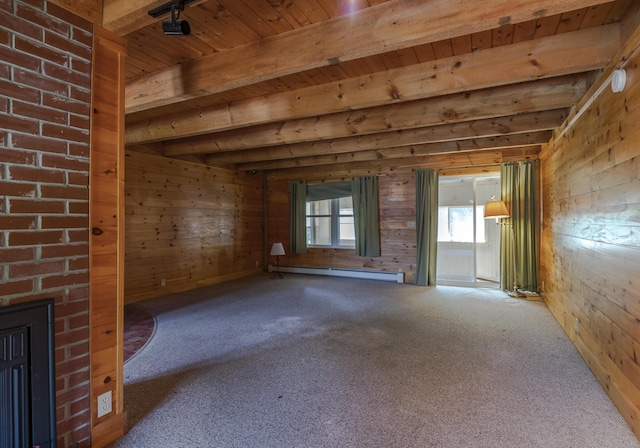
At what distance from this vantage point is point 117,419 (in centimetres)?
173

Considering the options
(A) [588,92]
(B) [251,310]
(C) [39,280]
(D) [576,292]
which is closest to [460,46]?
(A) [588,92]

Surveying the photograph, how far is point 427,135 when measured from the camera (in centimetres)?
407

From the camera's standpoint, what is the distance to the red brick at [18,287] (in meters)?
1.29

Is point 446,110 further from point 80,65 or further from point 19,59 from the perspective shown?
point 19,59

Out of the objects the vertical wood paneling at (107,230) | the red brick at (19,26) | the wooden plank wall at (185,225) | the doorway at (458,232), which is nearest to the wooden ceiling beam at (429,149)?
the wooden plank wall at (185,225)

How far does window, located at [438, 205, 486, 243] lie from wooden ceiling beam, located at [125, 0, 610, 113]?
180 inches

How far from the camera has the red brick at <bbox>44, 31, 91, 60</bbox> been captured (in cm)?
141

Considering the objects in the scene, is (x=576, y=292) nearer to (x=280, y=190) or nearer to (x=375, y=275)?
(x=375, y=275)

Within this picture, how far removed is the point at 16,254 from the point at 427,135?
4.07m

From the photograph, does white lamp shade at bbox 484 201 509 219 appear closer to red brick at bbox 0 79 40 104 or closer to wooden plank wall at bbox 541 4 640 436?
wooden plank wall at bbox 541 4 640 436

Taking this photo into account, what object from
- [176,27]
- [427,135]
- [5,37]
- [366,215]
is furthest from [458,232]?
[5,37]

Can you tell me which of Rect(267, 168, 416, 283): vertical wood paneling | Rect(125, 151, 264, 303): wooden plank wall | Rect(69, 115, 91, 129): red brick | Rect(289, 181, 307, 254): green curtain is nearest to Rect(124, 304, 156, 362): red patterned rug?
Rect(125, 151, 264, 303): wooden plank wall

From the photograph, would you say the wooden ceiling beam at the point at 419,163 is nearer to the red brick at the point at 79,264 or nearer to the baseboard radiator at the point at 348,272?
the baseboard radiator at the point at 348,272

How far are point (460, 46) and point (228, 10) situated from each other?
169cm
